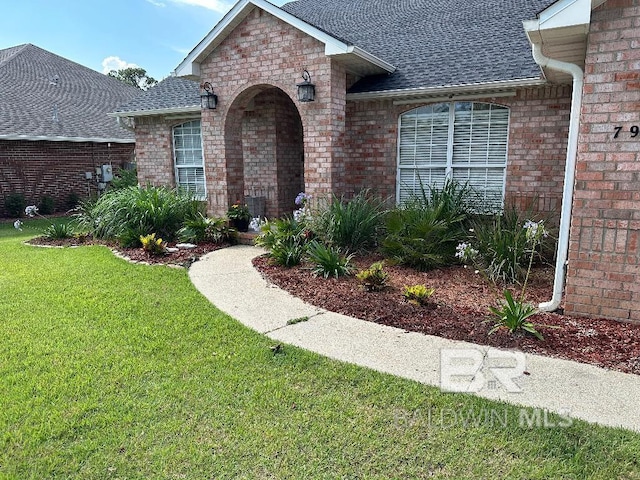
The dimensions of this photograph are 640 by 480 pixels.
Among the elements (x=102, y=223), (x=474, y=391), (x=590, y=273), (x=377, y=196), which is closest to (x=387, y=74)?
(x=377, y=196)

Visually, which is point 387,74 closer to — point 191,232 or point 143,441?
point 191,232

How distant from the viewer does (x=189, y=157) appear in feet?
39.7

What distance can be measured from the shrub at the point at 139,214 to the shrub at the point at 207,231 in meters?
0.41

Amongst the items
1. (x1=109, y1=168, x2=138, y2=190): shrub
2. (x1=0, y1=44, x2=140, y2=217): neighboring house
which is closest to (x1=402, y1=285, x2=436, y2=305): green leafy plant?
(x1=109, y1=168, x2=138, y2=190): shrub

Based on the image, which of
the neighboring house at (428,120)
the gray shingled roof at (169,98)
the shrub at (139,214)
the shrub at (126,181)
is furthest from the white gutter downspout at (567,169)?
A: the shrub at (126,181)

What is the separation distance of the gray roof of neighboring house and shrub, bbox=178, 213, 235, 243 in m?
9.49

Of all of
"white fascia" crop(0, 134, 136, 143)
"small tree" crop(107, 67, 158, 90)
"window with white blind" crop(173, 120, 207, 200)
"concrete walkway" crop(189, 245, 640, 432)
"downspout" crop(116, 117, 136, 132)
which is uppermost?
"small tree" crop(107, 67, 158, 90)

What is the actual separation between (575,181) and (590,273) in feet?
3.15

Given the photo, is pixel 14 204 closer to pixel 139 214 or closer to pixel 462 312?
pixel 139 214

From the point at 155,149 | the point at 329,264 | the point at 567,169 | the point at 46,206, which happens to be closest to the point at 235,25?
the point at 155,149

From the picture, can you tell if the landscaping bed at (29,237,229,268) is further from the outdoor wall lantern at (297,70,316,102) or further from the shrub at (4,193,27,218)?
the shrub at (4,193,27,218)

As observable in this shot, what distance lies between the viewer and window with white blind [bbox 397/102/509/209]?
27.1ft

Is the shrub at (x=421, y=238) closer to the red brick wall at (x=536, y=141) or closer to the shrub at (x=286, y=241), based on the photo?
the shrub at (x=286, y=241)
